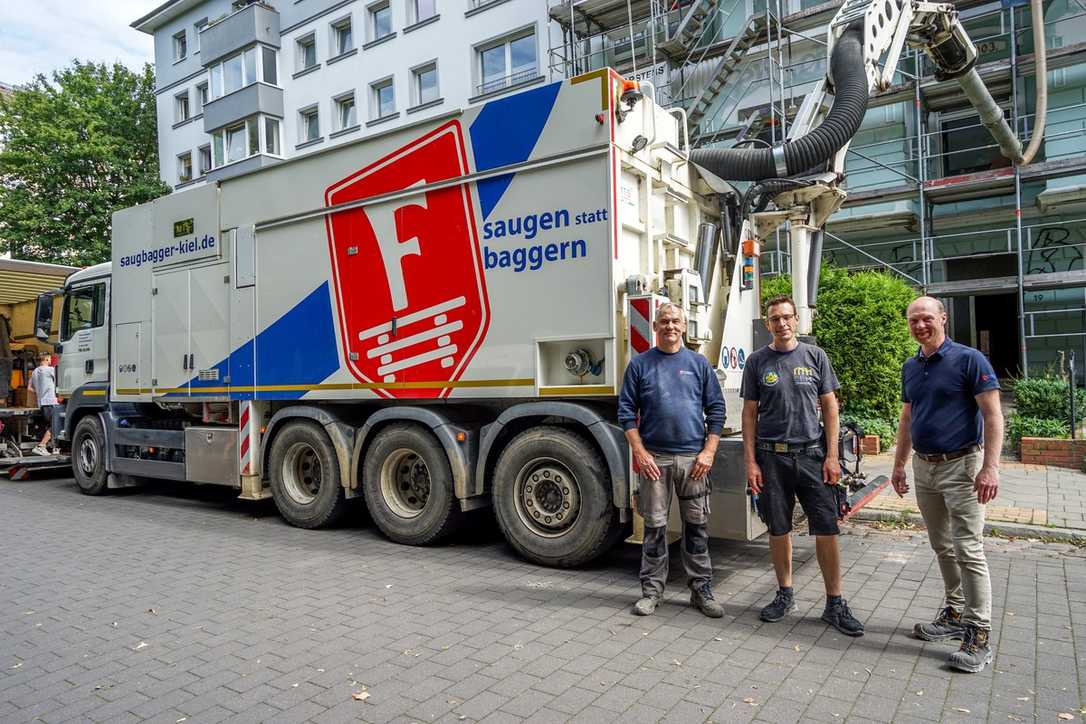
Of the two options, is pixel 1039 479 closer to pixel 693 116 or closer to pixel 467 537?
pixel 467 537

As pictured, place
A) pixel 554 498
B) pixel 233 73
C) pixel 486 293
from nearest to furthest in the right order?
pixel 554 498
pixel 486 293
pixel 233 73

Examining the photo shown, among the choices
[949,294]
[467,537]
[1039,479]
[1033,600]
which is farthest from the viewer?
[949,294]

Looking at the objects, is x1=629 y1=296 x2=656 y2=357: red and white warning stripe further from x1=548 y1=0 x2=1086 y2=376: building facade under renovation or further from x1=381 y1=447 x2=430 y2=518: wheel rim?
x1=548 y1=0 x2=1086 y2=376: building facade under renovation

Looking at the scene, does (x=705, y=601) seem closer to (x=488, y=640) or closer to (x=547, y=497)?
(x=488, y=640)

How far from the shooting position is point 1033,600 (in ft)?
15.1

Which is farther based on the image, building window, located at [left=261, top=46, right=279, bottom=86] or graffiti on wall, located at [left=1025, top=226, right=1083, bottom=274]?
building window, located at [left=261, top=46, right=279, bottom=86]

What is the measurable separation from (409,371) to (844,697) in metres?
4.06

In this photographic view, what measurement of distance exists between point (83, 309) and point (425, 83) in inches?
583

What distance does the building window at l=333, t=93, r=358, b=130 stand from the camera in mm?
23859

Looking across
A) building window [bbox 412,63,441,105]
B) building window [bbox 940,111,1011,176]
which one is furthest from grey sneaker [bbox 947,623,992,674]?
building window [bbox 412,63,441,105]

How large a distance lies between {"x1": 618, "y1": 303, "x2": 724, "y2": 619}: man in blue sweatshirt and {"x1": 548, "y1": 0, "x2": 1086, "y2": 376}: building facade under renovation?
10.8 meters

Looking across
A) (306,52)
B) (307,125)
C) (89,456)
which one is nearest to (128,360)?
(89,456)

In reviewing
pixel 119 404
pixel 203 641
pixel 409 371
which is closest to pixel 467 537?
pixel 409 371

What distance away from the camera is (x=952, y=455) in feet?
12.7
